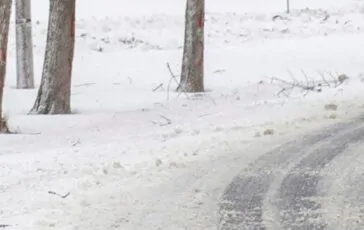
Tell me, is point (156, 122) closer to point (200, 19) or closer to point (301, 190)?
point (200, 19)

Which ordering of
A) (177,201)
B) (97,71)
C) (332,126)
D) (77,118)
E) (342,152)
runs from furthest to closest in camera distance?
1. (97,71)
2. (77,118)
3. (332,126)
4. (342,152)
5. (177,201)

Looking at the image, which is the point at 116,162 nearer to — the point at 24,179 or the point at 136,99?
the point at 24,179

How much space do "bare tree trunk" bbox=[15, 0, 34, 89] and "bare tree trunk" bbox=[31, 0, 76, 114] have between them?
3.59 m

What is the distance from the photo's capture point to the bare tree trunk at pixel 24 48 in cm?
1452

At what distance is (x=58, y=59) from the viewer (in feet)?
36.1

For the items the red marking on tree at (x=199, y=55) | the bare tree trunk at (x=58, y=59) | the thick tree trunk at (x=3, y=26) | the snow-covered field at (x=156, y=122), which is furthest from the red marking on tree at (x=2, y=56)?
the red marking on tree at (x=199, y=55)

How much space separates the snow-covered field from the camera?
5992 millimetres

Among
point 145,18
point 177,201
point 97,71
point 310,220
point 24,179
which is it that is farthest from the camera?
point 145,18

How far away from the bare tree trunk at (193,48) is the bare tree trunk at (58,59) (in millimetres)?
3052

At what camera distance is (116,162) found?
726 centimetres

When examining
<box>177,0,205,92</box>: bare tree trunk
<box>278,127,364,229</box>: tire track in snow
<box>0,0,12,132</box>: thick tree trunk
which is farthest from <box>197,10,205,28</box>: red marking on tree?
<box>278,127,364,229</box>: tire track in snow

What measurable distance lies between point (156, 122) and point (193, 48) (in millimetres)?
3686

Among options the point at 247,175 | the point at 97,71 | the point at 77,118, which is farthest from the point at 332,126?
the point at 97,71

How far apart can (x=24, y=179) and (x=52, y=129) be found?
3163 millimetres
